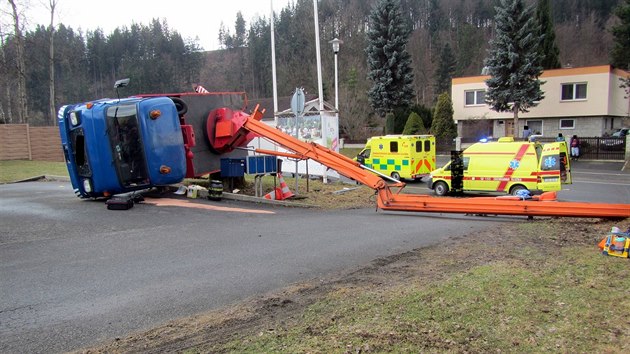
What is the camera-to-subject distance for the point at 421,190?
20938 mm

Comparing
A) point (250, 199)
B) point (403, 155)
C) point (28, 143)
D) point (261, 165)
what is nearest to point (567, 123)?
point (403, 155)

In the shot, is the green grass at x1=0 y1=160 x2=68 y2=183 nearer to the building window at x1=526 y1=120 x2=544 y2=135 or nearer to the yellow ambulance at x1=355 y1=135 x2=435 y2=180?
the yellow ambulance at x1=355 y1=135 x2=435 y2=180

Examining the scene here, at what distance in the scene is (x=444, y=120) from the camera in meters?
44.3

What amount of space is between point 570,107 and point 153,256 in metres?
41.3

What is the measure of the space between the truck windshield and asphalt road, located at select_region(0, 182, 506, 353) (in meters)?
1.00

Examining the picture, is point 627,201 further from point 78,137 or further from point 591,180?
point 78,137

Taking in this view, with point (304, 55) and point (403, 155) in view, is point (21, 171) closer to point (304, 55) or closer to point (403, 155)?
point (403, 155)

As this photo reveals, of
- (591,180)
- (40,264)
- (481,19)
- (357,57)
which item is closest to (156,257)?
(40,264)

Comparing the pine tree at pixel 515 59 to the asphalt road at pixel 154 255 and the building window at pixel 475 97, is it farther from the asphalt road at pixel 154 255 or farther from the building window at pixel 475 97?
the asphalt road at pixel 154 255

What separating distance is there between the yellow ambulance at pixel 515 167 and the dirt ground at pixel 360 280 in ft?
24.1

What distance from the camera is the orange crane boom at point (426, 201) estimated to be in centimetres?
905

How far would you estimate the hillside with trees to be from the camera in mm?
50062

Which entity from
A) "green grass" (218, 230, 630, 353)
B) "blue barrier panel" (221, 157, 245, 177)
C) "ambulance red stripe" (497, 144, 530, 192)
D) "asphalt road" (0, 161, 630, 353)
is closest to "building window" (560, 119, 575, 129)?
"ambulance red stripe" (497, 144, 530, 192)

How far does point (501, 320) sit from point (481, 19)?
92.8 m
